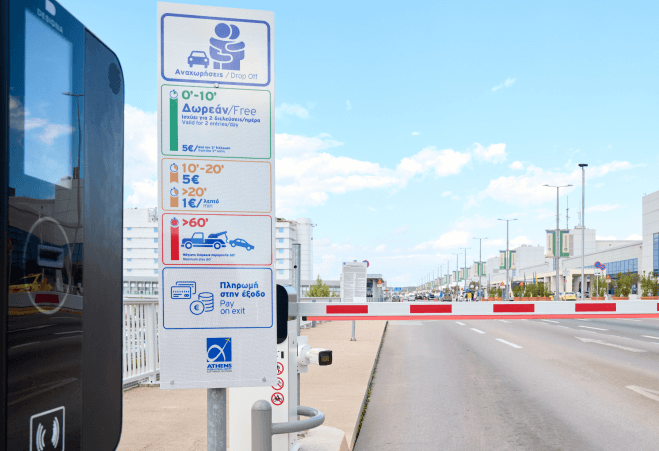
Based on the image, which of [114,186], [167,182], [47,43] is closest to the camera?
[47,43]

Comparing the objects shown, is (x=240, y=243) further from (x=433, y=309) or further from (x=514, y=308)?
(x=514, y=308)

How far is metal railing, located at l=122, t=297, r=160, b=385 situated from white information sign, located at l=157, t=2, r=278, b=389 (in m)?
6.46

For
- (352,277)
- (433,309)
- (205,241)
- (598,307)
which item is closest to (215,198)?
(205,241)

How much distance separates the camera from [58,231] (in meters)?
1.74

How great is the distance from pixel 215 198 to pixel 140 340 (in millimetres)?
7404

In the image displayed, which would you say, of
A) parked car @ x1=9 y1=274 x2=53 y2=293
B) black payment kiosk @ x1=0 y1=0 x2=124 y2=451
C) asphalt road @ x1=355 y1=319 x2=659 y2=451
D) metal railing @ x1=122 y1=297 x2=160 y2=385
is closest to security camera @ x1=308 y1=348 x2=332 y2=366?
asphalt road @ x1=355 y1=319 x2=659 y2=451

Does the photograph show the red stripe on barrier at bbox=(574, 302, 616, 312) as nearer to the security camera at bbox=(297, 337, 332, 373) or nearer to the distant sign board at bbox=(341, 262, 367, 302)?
the security camera at bbox=(297, 337, 332, 373)

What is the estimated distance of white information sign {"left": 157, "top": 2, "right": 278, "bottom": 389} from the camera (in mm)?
2600

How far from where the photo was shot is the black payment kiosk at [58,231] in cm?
154

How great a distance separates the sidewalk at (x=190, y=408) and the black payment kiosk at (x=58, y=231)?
4371 mm

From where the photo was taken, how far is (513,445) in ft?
21.2

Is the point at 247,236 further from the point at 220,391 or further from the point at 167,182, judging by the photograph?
the point at 220,391

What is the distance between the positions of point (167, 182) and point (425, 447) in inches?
197

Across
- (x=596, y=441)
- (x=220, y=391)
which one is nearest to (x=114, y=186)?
(x=220, y=391)
